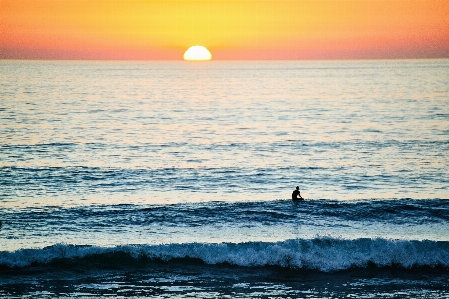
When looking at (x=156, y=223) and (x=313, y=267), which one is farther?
(x=156, y=223)

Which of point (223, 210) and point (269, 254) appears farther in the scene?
point (223, 210)

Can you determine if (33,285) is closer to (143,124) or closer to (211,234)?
(211,234)

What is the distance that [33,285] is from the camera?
58.3ft

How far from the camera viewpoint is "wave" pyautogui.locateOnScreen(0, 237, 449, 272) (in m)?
19.9

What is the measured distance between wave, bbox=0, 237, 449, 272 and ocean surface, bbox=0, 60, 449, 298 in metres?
0.05

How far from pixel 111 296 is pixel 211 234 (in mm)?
7753

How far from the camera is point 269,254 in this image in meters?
20.2

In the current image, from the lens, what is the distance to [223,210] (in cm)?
2689

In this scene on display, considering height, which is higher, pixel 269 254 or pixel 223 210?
pixel 223 210

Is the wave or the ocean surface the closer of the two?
the ocean surface

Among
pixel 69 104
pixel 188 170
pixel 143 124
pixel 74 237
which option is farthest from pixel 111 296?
pixel 69 104

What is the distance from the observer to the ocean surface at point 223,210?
18500 mm

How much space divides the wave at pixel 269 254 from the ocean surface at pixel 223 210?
48 mm

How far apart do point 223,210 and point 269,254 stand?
703 cm
